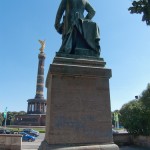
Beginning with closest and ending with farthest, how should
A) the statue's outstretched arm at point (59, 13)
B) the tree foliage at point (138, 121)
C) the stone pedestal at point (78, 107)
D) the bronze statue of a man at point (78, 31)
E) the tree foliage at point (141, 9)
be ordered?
the stone pedestal at point (78, 107), the tree foliage at point (141, 9), the bronze statue of a man at point (78, 31), the statue's outstretched arm at point (59, 13), the tree foliage at point (138, 121)

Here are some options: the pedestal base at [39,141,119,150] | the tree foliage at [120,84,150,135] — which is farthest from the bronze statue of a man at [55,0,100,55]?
the tree foliage at [120,84,150,135]

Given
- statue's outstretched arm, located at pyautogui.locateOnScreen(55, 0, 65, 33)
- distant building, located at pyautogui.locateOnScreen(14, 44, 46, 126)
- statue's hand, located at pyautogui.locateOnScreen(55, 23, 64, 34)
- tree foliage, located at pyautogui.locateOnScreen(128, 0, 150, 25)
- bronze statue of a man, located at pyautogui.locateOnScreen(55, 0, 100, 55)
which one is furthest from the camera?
distant building, located at pyautogui.locateOnScreen(14, 44, 46, 126)

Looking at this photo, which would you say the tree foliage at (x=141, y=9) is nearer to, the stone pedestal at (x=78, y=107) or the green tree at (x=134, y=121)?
the stone pedestal at (x=78, y=107)

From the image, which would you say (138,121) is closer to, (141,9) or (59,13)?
(59,13)

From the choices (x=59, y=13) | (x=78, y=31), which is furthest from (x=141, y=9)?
(x=59, y=13)

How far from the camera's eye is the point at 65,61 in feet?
23.2

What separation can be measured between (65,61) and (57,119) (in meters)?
1.91

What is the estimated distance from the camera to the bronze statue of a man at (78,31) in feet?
25.4

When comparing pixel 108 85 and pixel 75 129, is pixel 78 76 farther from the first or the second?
pixel 75 129

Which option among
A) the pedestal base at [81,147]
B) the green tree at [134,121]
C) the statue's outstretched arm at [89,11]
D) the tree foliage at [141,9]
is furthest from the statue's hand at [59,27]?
the green tree at [134,121]

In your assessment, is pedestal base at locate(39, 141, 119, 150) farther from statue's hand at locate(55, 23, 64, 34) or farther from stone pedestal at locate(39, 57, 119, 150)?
Answer: statue's hand at locate(55, 23, 64, 34)

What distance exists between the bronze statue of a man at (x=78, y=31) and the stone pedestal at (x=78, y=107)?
806 millimetres

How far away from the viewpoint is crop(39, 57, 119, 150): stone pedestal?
243 inches

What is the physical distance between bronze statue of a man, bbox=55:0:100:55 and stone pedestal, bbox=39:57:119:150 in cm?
81
